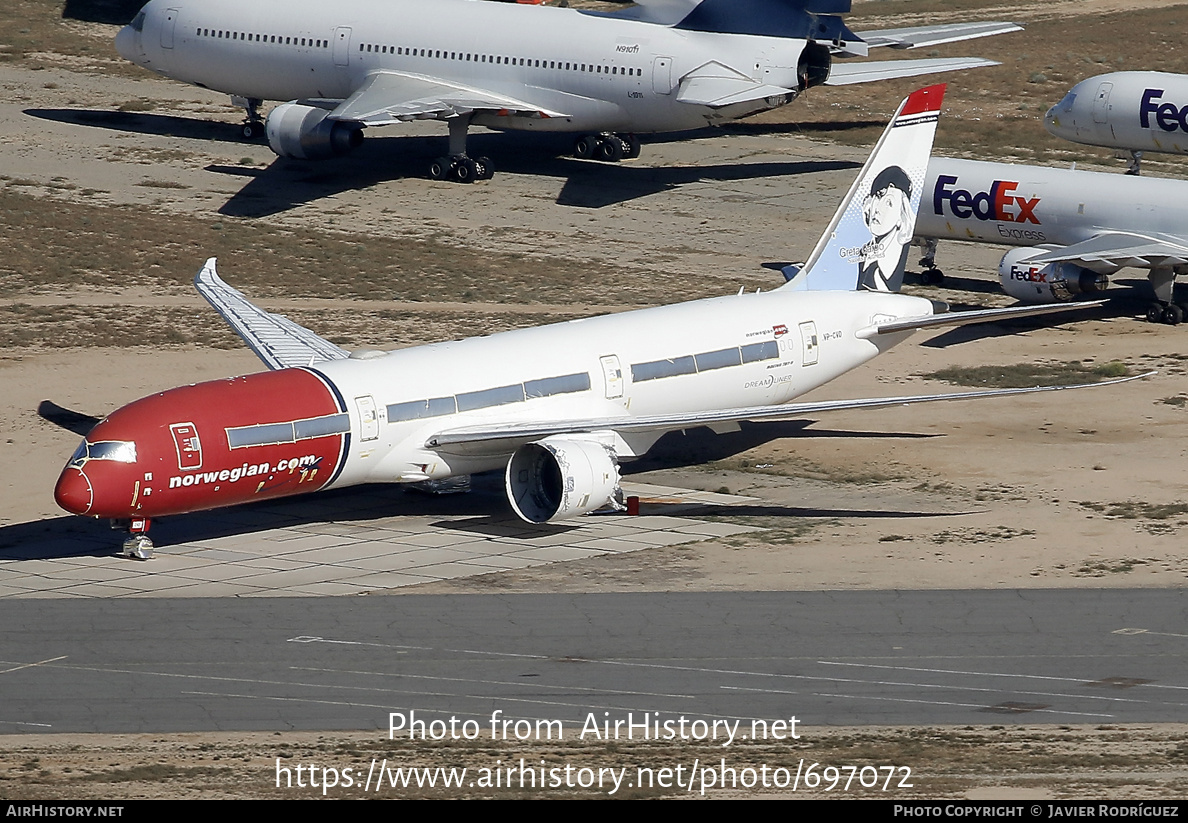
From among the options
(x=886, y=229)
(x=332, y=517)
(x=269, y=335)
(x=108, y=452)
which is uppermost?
(x=886, y=229)

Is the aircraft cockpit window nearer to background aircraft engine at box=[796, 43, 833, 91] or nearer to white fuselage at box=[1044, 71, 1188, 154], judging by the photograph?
background aircraft engine at box=[796, 43, 833, 91]

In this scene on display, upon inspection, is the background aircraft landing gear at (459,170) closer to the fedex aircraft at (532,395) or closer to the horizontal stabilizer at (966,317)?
the fedex aircraft at (532,395)

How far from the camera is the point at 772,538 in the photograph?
4056 cm

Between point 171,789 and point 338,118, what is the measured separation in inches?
1953

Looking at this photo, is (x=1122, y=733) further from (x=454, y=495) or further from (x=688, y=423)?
(x=454, y=495)

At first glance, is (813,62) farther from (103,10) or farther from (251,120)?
(103,10)

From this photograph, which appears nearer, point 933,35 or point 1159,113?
point 1159,113

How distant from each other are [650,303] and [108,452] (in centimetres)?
2884

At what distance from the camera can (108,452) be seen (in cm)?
3653

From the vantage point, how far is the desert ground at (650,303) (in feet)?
124

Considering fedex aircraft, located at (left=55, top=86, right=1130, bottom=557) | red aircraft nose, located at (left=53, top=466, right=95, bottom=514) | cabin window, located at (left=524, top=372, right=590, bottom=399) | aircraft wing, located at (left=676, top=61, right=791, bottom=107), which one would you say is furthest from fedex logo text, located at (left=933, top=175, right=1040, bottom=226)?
red aircraft nose, located at (left=53, top=466, right=95, bottom=514)

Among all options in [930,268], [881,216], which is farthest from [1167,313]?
[881,216]

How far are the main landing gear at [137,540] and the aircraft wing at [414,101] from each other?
36.0 metres
